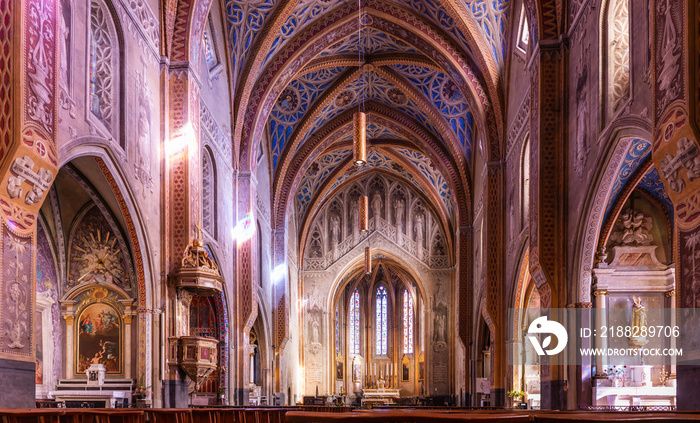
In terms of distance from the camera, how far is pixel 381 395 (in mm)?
35688

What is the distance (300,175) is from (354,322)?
1435 cm

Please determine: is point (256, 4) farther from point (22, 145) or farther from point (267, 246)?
Result: point (22, 145)

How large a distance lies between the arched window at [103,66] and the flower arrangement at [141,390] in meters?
4.52

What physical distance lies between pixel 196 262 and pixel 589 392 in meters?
7.68

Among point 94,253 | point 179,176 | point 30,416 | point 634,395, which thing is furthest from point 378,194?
point 30,416

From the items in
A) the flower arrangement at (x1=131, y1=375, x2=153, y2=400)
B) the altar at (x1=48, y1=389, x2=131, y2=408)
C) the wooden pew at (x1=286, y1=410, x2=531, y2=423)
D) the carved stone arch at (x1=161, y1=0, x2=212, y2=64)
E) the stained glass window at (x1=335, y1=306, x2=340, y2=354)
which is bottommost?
the stained glass window at (x1=335, y1=306, x2=340, y2=354)

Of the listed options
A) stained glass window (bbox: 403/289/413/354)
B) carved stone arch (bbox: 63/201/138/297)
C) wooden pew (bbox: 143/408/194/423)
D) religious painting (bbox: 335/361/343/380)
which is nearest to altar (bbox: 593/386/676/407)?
wooden pew (bbox: 143/408/194/423)

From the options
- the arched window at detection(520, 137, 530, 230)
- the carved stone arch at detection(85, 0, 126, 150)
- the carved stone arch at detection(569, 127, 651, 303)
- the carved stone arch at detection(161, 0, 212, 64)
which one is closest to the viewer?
the carved stone arch at detection(569, 127, 651, 303)

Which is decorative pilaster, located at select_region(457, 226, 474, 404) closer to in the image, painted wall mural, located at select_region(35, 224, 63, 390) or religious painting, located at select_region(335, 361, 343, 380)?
religious painting, located at select_region(335, 361, 343, 380)

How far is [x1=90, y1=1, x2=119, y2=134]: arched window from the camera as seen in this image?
1159cm

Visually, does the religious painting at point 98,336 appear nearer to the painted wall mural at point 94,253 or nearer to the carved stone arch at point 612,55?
the painted wall mural at point 94,253

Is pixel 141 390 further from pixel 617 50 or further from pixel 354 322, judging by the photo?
pixel 354 322

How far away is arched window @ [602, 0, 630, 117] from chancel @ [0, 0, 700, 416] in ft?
0.12

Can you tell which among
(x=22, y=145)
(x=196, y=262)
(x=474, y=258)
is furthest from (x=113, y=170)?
(x=474, y=258)
